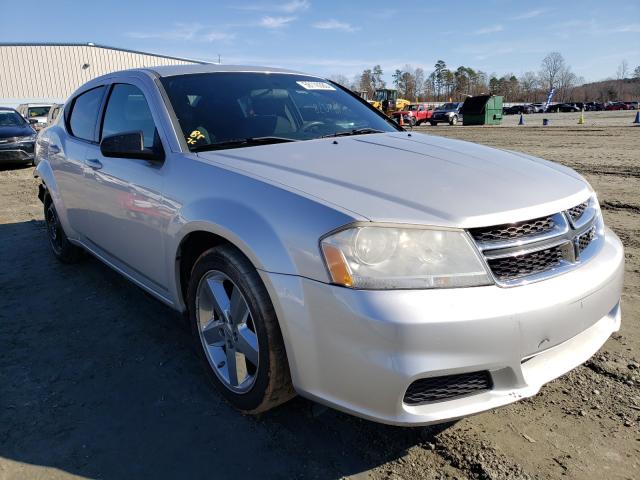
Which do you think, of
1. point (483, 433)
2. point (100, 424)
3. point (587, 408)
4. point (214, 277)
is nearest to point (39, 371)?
point (100, 424)

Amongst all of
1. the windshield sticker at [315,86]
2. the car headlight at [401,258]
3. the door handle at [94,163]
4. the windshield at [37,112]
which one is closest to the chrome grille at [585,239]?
the car headlight at [401,258]

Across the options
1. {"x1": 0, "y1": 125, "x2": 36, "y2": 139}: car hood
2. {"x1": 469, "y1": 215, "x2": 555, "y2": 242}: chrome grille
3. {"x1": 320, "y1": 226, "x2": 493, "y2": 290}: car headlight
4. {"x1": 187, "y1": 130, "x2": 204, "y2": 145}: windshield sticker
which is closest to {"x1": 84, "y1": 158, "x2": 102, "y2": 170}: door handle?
{"x1": 187, "y1": 130, "x2": 204, "y2": 145}: windshield sticker

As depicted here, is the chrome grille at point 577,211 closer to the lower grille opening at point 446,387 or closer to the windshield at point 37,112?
the lower grille opening at point 446,387

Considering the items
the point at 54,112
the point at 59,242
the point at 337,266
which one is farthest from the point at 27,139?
the point at 337,266

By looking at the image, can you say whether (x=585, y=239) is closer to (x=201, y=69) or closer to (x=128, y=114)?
(x=201, y=69)

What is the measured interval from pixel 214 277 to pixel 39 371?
4.26 ft

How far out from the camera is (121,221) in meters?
3.11

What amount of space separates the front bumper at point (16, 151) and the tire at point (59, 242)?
28.8 feet

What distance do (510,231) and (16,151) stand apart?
1326 cm

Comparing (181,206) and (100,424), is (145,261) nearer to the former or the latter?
(181,206)

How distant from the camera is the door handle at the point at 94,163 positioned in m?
3.37

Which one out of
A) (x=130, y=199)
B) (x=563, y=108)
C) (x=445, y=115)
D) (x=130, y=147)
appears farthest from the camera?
(x=563, y=108)

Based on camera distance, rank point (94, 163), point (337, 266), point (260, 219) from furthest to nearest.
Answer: point (94, 163)
point (260, 219)
point (337, 266)

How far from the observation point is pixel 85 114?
4.04m
